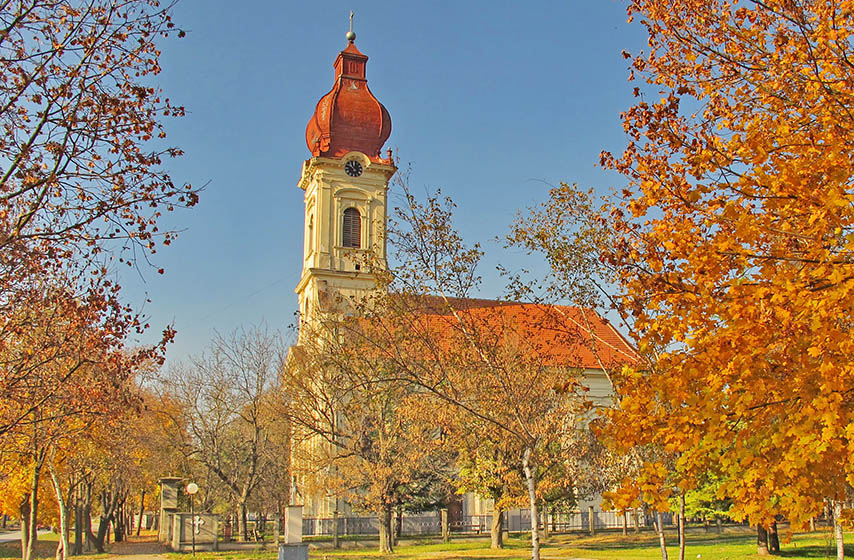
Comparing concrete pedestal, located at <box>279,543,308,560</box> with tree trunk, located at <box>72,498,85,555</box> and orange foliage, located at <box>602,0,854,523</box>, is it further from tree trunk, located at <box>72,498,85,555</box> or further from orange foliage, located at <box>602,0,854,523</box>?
tree trunk, located at <box>72,498,85,555</box>

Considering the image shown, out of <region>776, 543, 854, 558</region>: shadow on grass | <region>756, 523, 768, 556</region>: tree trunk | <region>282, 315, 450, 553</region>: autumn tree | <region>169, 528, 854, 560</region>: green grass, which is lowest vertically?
<region>169, 528, 854, 560</region>: green grass

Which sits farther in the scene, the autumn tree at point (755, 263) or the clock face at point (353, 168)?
the clock face at point (353, 168)

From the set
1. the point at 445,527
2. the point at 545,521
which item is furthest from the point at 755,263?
the point at 445,527

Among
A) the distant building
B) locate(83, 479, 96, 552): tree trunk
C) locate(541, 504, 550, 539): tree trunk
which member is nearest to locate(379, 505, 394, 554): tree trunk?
locate(541, 504, 550, 539): tree trunk

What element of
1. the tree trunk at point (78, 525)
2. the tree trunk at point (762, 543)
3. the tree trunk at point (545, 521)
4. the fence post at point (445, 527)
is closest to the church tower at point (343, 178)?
the fence post at point (445, 527)

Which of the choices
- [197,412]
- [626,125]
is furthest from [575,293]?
[197,412]

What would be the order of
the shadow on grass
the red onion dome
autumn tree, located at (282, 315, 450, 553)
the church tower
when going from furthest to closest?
the red onion dome, the church tower, autumn tree, located at (282, 315, 450, 553), the shadow on grass

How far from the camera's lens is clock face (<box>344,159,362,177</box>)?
47094mm

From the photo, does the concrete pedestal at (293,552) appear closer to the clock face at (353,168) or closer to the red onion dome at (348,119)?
the clock face at (353,168)

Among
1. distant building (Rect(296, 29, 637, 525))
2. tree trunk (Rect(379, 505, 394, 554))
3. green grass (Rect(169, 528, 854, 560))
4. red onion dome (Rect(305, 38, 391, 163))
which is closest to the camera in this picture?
green grass (Rect(169, 528, 854, 560))

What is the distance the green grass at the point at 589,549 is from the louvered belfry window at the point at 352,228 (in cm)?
1814

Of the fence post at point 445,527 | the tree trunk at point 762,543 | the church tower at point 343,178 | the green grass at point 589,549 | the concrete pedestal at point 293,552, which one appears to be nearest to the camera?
the concrete pedestal at point 293,552

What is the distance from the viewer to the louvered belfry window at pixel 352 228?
46688 millimetres

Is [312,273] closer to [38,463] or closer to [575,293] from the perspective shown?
[38,463]
